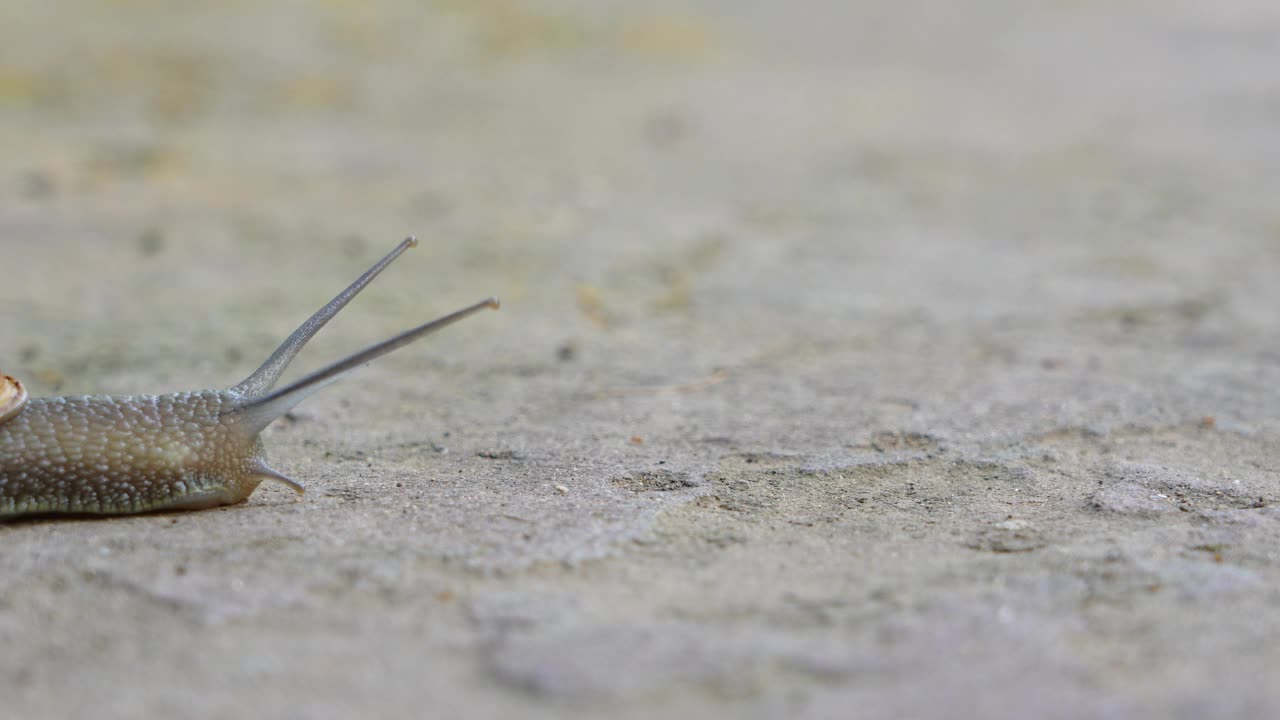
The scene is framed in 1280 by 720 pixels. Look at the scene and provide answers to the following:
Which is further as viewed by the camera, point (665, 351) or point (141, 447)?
point (665, 351)

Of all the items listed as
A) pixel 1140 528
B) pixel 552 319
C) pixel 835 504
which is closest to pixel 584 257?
pixel 552 319

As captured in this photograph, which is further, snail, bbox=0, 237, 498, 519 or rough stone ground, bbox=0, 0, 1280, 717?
snail, bbox=0, 237, 498, 519

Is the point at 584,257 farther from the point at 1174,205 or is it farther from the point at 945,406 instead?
the point at 1174,205

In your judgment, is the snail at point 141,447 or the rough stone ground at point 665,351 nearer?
the rough stone ground at point 665,351
